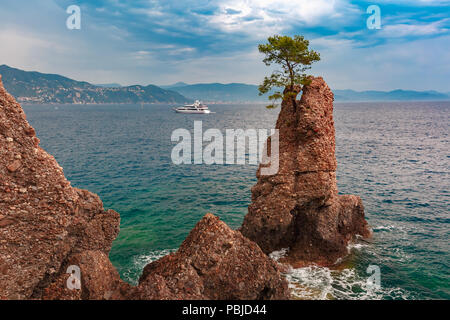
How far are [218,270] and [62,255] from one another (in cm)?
819

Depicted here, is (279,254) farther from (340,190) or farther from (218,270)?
(340,190)

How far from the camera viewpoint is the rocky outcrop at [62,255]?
12.2m

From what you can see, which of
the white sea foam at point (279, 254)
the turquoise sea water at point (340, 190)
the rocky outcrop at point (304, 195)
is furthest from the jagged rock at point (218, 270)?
the white sea foam at point (279, 254)

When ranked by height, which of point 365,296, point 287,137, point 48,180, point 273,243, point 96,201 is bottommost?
point 365,296

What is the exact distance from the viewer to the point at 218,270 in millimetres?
13461

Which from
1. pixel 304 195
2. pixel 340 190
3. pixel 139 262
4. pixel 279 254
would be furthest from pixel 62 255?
pixel 340 190

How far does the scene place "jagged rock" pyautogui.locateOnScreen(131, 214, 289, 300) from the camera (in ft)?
41.4

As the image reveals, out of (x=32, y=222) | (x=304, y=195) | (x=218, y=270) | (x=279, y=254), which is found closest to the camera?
(x=32, y=222)

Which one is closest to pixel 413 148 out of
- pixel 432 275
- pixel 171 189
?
pixel 432 275

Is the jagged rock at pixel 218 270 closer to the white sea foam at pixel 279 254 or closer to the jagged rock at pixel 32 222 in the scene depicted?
the jagged rock at pixel 32 222
